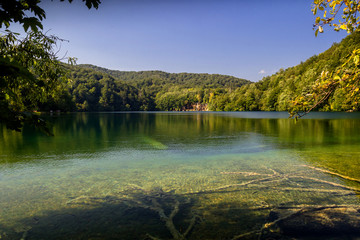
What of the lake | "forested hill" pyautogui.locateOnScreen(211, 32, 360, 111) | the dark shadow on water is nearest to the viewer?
the dark shadow on water

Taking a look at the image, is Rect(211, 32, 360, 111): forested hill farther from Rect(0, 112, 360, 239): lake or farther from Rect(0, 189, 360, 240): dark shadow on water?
Rect(0, 189, 360, 240): dark shadow on water

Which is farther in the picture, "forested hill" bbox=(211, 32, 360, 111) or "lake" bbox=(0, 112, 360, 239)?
"forested hill" bbox=(211, 32, 360, 111)

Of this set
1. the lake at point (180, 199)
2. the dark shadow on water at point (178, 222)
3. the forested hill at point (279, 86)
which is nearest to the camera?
the dark shadow on water at point (178, 222)

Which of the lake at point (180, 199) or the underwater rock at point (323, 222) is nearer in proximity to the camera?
the underwater rock at point (323, 222)

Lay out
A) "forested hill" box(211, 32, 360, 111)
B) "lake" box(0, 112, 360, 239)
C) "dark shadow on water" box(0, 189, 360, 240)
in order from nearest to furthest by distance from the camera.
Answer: "dark shadow on water" box(0, 189, 360, 240)
"lake" box(0, 112, 360, 239)
"forested hill" box(211, 32, 360, 111)

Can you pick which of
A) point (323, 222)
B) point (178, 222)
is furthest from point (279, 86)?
point (178, 222)

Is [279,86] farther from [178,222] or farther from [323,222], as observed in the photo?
[178,222]

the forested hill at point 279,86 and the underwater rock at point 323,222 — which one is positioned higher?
→ the forested hill at point 279,86

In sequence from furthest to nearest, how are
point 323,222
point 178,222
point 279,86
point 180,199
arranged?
point 279,86, point 180,199, point 178,222, point 323,222

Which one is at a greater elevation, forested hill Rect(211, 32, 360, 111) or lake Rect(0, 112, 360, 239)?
forested hill Rect(211, 32, 360, 111)

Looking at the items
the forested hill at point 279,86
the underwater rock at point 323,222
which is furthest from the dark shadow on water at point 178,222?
the forested hill at point 279,86

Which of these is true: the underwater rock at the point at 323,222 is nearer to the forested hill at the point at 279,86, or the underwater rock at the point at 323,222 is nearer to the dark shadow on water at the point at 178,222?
the dark shadow on water at the point at 178,222

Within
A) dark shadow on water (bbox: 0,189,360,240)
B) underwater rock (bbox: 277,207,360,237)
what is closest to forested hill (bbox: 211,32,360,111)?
underwater rock (bbox: 277,207,360,237)

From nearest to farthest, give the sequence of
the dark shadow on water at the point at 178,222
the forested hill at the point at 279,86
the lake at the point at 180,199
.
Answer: the dark shadow on water at the point at 178,222
the lake at the point at 180,199
the forested hill at the point at 279,86
